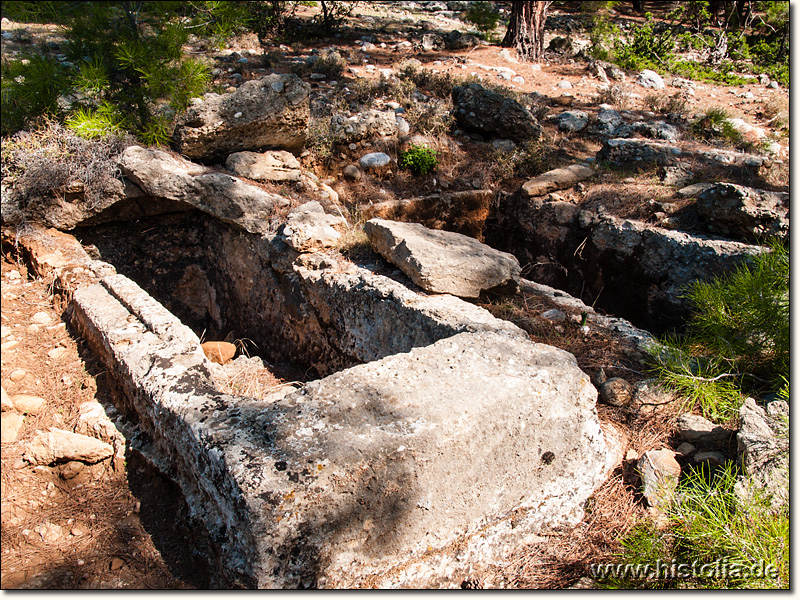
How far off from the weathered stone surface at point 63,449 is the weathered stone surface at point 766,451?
9.38 feet

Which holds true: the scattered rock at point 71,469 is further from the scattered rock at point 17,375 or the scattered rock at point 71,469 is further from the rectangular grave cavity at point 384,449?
the scattered rock at point 17,375

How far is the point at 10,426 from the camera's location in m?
2.79

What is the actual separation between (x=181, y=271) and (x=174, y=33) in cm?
213

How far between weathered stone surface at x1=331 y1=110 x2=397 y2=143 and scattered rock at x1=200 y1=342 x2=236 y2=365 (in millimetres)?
2609

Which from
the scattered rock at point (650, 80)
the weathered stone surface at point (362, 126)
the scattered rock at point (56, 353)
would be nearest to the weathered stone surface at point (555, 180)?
the weathered stone surface at point (362, 126)

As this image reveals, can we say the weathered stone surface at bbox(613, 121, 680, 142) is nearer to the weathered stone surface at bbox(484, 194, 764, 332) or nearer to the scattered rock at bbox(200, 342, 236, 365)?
the weathered stone surface at bbox(484, 194, 764, 332)

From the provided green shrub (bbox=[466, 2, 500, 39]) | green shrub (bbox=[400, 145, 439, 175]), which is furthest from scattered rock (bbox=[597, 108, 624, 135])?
green shrub (bbox=[466, 2, 500, 39])

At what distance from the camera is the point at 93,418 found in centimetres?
283

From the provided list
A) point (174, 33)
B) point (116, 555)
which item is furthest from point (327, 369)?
point (174, 33)

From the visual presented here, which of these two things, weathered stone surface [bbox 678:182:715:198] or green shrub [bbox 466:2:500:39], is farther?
green shrub [bbox 466:2:500:39]

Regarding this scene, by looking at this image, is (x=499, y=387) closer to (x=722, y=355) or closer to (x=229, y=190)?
(x=722, y=355)

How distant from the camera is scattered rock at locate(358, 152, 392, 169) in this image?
5570 mm

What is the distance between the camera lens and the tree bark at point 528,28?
905 cm

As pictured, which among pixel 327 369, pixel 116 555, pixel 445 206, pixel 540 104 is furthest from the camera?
pixel 540 104
